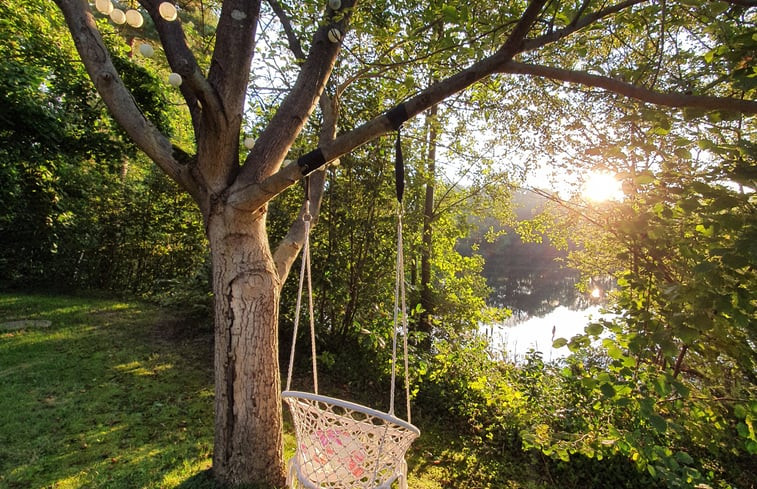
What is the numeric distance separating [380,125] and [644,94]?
97cm

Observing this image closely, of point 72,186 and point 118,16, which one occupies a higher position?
point 72,186

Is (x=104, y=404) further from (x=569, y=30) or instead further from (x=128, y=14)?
(x=569, y=30)

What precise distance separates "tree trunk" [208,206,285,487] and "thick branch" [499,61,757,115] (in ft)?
4.60

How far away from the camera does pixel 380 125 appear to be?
1512 mm

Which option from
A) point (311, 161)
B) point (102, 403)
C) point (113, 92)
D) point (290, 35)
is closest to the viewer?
point (311, 161)

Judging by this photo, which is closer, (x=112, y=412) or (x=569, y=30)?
(x=569, y=30)

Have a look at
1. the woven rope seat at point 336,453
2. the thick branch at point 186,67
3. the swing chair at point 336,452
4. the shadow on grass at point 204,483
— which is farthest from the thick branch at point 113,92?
the shadow on grass at point 204,483

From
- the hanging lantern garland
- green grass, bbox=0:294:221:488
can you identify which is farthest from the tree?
green grass, bbox=0:294:221:488

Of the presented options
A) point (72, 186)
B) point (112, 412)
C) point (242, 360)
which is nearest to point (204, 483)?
point (242, 360)

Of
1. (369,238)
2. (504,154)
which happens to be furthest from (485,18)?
(504,154)

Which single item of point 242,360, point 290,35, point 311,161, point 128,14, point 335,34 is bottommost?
point 242,360

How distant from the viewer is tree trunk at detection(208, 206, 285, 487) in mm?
1703

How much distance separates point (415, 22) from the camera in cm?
178

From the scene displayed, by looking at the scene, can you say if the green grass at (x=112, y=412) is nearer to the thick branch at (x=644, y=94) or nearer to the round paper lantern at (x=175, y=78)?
the round paper lantern at (x=175, y=78)
